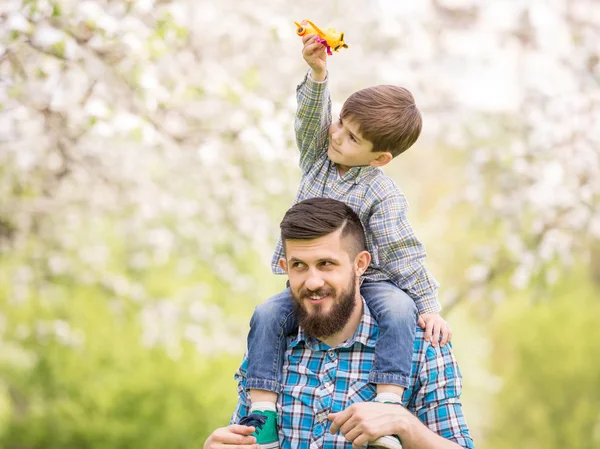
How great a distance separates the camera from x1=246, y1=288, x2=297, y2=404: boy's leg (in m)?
2.54

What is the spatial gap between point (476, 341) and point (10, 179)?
6.64 metres

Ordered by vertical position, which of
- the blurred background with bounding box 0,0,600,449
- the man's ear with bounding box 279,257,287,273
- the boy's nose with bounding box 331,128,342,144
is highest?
the blurred background with bounding box 0,0,600,449

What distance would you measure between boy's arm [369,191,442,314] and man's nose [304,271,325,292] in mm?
209

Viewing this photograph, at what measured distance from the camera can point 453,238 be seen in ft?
35.0

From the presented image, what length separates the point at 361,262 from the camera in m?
2.58

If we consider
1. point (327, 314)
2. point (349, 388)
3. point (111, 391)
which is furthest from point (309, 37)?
point (111, 391)

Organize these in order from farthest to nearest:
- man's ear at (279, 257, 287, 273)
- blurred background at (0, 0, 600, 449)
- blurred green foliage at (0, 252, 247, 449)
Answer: blurred green foliage at (0, 252, 247, 449)
blurred background at (0, 0, 600, 449)
man's ear at (279, 257, 287, 273)

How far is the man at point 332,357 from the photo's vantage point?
8.13 ft

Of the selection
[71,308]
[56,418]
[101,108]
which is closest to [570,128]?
[101,108]

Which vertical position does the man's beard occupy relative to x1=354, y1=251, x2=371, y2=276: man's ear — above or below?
below

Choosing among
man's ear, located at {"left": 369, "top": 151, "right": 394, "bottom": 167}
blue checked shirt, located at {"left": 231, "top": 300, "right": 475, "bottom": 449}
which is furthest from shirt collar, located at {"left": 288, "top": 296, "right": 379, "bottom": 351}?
man's ear, located at {"left": 369, "top": 151, "right": 394, "bottom": 167}

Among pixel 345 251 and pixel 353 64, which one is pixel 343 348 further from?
pixel 353 64

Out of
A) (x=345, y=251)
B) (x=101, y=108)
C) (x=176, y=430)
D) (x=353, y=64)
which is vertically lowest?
(x=176, y=430)

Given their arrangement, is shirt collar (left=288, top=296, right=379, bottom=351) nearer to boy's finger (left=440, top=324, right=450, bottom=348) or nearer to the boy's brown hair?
boy's finger (left=440, top=324, right=450, bottom=348)
